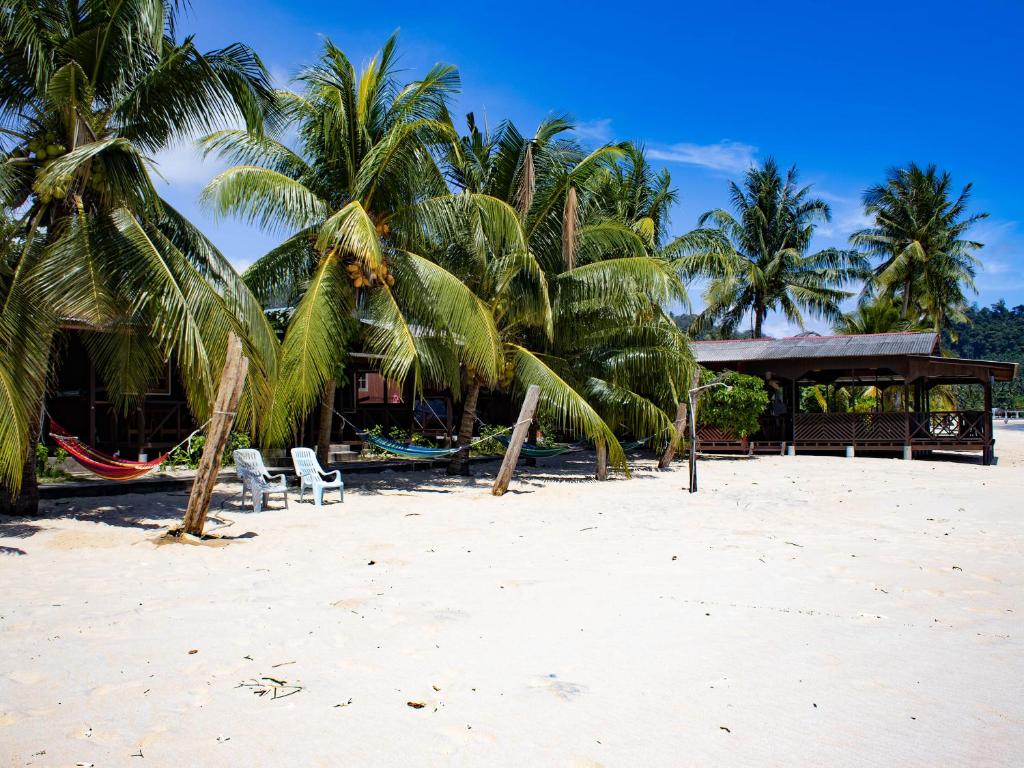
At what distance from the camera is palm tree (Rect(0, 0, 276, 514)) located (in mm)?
7004

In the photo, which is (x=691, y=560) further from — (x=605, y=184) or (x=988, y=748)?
(x=605, y=184)

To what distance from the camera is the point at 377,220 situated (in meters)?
11.5

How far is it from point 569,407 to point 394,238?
3.75 metres

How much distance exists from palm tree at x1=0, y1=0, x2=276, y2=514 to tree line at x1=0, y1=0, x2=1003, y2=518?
23 millimetres

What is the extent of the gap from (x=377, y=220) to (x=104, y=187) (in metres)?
4.61

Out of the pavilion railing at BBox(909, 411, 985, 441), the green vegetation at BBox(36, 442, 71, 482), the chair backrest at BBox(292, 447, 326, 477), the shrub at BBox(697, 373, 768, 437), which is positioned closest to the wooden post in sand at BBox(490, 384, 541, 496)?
the chair backrest at BBox(292, 447, 326, 477)

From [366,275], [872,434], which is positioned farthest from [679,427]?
[366,275]

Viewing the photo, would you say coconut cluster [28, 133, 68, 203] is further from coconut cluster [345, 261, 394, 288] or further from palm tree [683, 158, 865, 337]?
palm tree [683, 158, 865, 337]

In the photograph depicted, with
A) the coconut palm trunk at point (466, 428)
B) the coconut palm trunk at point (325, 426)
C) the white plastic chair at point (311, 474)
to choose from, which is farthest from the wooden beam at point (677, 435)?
the white plastic chair at point (311, 474)

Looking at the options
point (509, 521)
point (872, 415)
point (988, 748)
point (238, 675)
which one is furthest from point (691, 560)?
point (872, 415)

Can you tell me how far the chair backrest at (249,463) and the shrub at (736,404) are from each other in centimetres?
1236

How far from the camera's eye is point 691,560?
6.43 m

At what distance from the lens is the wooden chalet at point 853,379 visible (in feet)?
60.5

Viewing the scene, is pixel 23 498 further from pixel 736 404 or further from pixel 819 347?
pixel 819 347
